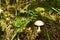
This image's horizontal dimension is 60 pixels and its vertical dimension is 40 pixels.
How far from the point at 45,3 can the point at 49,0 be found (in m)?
0.10

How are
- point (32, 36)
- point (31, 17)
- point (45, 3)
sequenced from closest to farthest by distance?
point (32, 36)
point (31, 17)
point (45, 3)

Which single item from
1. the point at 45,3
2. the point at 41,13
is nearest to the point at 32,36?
the point at 41,13

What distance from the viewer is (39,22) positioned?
7.45 feet

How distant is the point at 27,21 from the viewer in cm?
226

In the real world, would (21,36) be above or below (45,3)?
below

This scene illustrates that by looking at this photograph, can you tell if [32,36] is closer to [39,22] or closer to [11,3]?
[39,22]

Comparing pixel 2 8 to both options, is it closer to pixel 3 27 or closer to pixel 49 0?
pixel 3 27

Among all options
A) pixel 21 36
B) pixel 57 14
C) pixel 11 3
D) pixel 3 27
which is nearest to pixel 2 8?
pixel 11 3

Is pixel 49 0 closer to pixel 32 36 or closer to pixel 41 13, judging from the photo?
pixel 41 13

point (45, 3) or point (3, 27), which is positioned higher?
point (45, 3)

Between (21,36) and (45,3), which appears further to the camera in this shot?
(45,3)

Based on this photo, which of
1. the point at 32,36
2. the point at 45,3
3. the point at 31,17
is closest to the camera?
the point at 32,36

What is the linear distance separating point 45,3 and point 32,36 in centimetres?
60

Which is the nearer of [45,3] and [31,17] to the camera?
[31,17]
